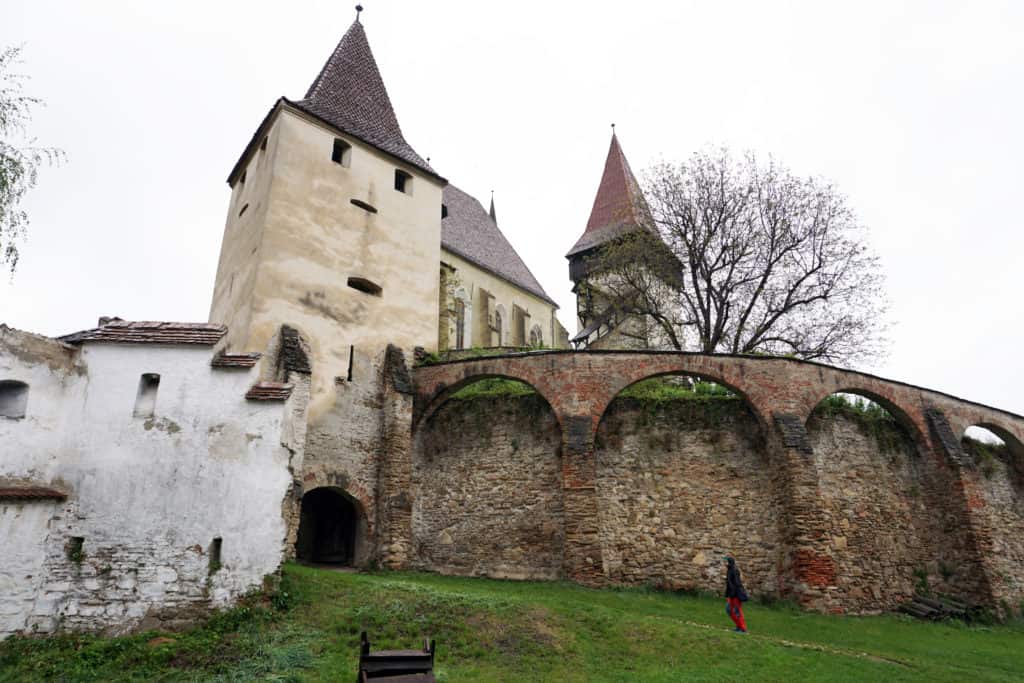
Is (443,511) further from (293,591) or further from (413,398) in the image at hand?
(293,591)

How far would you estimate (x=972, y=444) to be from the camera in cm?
1927

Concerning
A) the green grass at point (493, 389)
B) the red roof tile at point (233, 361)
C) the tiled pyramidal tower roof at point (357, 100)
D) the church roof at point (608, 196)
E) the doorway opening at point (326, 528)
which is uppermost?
the church roof at point (608, 196)

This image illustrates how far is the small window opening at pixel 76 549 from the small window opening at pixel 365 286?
396 inches

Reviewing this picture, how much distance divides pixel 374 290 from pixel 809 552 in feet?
42.9

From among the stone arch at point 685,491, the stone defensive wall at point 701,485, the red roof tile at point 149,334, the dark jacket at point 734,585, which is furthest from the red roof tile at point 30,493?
the dark jacket at point 734,585

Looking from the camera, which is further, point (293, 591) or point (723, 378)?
point (723, 378)

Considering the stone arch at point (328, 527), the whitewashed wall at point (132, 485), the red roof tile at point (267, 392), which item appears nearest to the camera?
the whitewashed wall at point (132, 485)

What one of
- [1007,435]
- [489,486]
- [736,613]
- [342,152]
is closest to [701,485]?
[736,613]

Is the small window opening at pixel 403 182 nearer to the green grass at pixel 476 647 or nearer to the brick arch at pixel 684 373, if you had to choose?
the brick arch at pixel 684 373

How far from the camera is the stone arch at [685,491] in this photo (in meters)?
15.1

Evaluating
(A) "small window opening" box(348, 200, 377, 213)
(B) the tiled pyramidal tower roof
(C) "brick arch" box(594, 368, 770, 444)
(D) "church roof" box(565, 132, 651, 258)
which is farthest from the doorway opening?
(D) "church roof" box(565, 132, 651, 258)

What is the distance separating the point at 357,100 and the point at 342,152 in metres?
3.02

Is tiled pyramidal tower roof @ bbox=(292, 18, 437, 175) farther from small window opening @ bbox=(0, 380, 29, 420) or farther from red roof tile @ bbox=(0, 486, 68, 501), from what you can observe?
red roof tile @ bbox=(0, 486, 68, 501)

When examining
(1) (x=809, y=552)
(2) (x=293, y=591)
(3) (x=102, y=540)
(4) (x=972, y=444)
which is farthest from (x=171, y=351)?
(4) (x=972, y=444)
